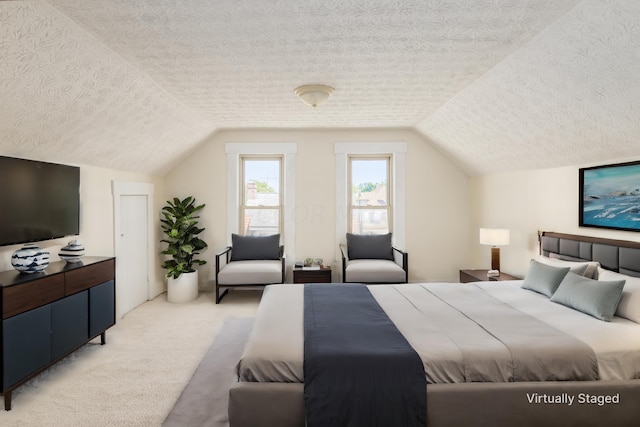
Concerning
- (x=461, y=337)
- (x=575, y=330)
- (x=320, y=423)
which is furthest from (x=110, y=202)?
(x=575, y=330)

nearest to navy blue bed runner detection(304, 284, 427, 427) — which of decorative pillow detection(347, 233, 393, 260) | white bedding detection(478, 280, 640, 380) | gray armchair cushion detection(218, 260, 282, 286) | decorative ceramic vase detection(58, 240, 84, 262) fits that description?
white bedding detection(478, 280, 640, 380)

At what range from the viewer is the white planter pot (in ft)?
18.2

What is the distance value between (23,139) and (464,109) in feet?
14.1

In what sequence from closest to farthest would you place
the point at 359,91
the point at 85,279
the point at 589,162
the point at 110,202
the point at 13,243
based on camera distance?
1. the point at 13,243
2. the point at 85,279
3. the point at 589,162
4. the point at 359,91
5. the point at 110,202

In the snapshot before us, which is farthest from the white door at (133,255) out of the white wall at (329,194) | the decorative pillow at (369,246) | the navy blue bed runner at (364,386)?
the navy blue bed runner at (364,386)

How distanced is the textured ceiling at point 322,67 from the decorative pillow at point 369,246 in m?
2.08

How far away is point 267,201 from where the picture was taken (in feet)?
21.3

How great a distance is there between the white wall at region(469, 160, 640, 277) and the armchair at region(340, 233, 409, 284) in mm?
1386

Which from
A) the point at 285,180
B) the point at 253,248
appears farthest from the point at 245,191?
the point at 253,248

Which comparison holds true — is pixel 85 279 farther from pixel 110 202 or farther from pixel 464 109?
pixel 464 109

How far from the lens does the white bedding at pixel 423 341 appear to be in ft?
7.57

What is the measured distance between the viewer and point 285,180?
20.6 feet

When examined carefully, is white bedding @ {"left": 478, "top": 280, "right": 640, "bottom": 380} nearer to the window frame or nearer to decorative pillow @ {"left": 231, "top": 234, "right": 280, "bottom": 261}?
decorative pillow @ {"left": 231, "top": 234, "right": 280, "bottom": 261}

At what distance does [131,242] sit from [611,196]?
18.2 feet
